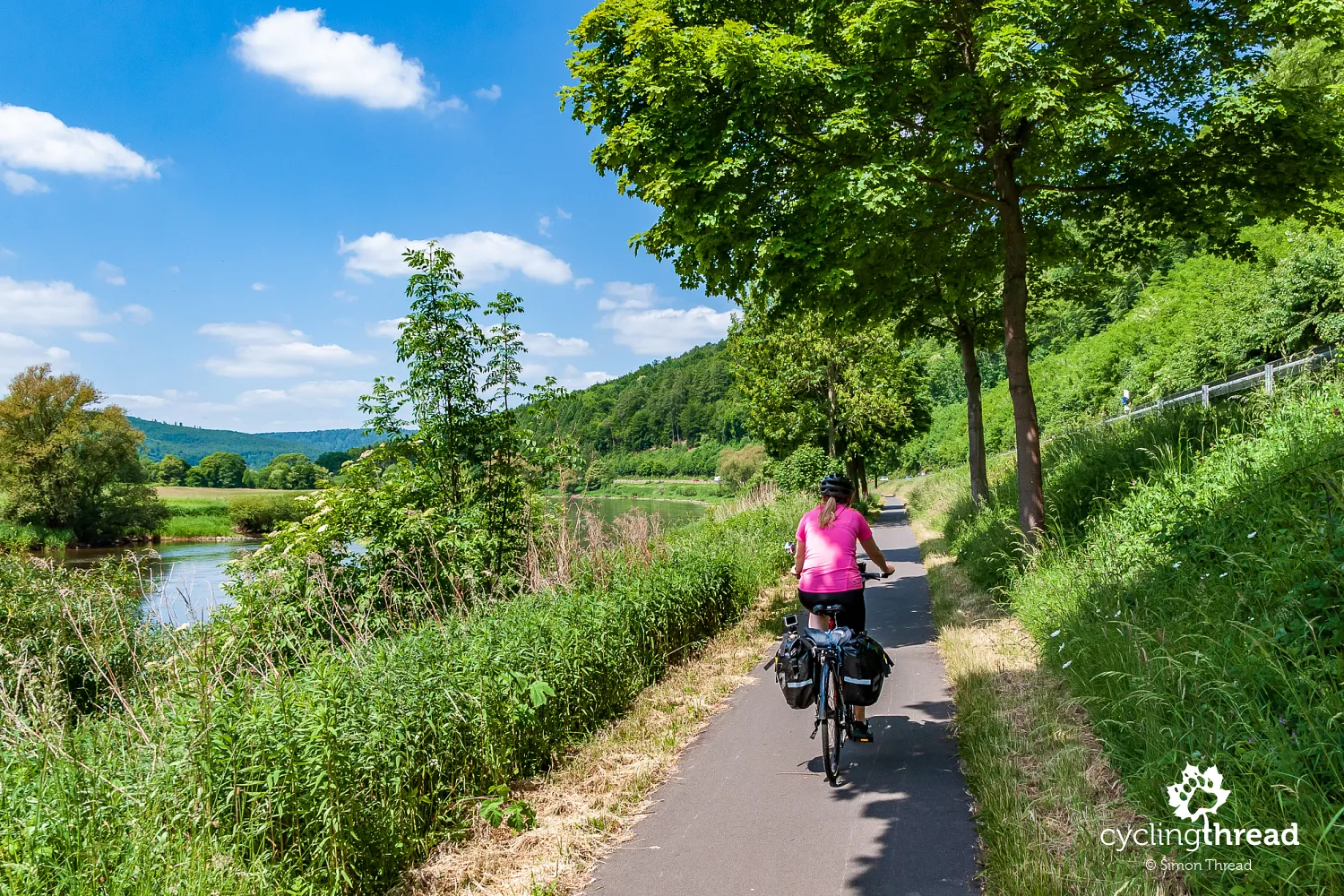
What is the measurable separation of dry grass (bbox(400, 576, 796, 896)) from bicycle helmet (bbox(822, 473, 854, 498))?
86.7 inches

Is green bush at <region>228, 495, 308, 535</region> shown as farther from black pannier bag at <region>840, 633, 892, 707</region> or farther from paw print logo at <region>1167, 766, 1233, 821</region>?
paw print logo at <region>1167, 766, 1233, 821</region>

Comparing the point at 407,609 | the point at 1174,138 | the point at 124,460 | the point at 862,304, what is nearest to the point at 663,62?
the point at 862,304

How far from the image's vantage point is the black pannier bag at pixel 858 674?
5.11m

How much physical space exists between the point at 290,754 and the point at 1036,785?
156 inches

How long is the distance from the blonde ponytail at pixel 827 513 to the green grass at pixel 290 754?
2.05 m

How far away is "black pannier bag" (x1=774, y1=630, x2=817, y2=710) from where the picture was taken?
520cm

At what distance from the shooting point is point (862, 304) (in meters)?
11.5

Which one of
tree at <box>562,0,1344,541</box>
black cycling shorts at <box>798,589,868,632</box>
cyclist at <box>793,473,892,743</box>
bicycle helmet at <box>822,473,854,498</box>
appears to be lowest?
black cycling shorts at <box>798,589,868,632</box>

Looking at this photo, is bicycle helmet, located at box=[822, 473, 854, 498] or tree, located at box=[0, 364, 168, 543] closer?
bicycle helmet, located at box=[822, 473, 854, 498]

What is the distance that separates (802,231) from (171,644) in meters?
7.38

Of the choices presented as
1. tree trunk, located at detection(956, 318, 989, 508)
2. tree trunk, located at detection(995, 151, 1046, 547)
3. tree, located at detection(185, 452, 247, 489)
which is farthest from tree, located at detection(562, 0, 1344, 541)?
tree, located at detection(185, 452, 247, 489)

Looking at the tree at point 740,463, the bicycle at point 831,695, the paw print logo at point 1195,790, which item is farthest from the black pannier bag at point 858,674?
the tree at point 740,463

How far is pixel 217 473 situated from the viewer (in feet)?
316

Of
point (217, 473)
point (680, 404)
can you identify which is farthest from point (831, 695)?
point (680, 404)
